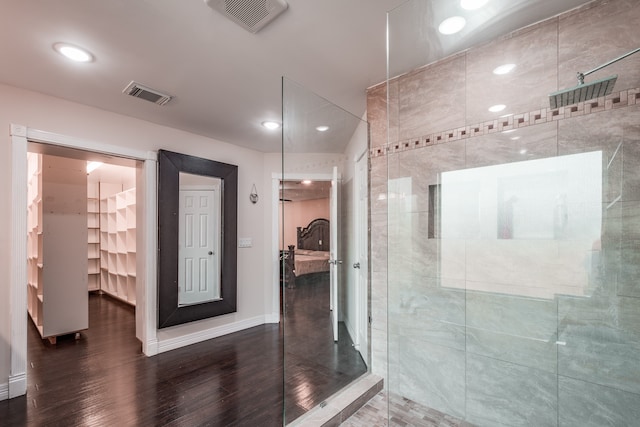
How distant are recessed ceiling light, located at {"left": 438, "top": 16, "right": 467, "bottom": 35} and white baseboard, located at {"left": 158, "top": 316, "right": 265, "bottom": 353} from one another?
12.5ft

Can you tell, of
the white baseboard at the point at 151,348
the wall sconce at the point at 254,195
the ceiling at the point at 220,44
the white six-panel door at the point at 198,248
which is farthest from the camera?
the wall sconce at the point at 254,195

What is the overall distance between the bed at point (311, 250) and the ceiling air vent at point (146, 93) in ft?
5.40

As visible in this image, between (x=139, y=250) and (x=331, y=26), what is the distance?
3036mm

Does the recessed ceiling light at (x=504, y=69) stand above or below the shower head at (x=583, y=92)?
above

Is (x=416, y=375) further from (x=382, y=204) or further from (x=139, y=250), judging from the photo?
(x=139, y=250)

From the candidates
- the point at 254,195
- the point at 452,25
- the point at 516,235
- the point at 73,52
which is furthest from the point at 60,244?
the point at 516,235

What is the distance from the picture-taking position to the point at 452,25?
1.70 meters

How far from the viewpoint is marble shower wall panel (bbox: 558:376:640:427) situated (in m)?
1.35

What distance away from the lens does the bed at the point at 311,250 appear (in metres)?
2.47

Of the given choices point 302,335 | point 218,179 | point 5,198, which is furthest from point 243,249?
point 5,198

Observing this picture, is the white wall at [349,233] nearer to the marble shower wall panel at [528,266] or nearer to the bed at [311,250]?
the bed at [311,250]

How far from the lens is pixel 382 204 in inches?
89.9

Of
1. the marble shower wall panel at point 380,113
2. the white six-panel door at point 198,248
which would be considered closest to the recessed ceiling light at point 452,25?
the marble shower wall panel at point 380,113

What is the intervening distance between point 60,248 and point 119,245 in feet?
7.34
